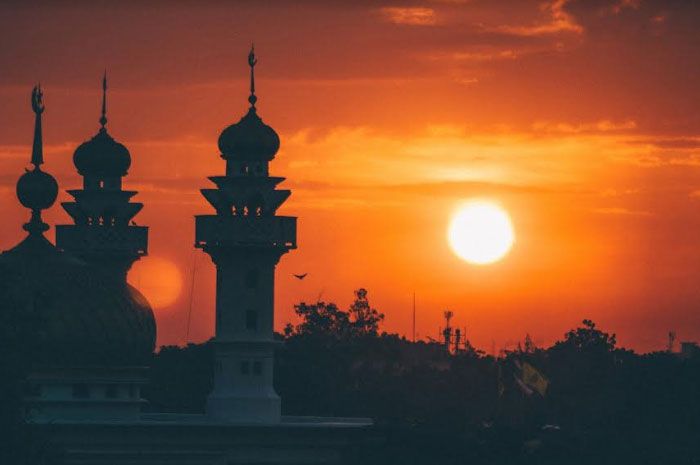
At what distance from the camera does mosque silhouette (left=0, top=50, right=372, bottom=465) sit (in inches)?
5032

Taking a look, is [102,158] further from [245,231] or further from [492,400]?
[492,400]

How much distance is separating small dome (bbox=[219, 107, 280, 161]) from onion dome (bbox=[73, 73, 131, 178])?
9.62 meters

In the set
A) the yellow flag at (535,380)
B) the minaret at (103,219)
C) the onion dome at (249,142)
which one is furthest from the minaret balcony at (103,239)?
the yellow flag at (535,380)

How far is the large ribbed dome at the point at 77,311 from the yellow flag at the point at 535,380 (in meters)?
37.8

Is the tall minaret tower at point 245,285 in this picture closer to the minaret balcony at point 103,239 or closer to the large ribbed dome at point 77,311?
the large ribbed dome at point 77,311

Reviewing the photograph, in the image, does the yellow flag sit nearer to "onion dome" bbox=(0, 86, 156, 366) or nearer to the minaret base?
the minaret base

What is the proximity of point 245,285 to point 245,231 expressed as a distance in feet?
7.55

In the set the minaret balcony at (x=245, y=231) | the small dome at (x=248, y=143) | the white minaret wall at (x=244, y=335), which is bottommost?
the white minaret wall at (x=244, y=335)

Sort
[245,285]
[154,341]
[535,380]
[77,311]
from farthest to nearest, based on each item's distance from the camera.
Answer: [535,380] → [245,285] → [154,341] → [77,311]

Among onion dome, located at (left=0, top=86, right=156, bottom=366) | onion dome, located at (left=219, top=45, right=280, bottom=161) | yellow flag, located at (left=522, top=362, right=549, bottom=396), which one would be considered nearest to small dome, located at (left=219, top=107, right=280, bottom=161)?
onion dome, located at (left=219, top=45, right=280, bottom=161)

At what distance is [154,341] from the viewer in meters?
131

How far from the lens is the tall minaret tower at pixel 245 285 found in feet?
438

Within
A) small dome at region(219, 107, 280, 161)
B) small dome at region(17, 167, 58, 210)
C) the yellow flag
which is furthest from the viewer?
the yellow flag

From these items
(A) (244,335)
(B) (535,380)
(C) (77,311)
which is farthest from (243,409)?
(B) (535,380)
